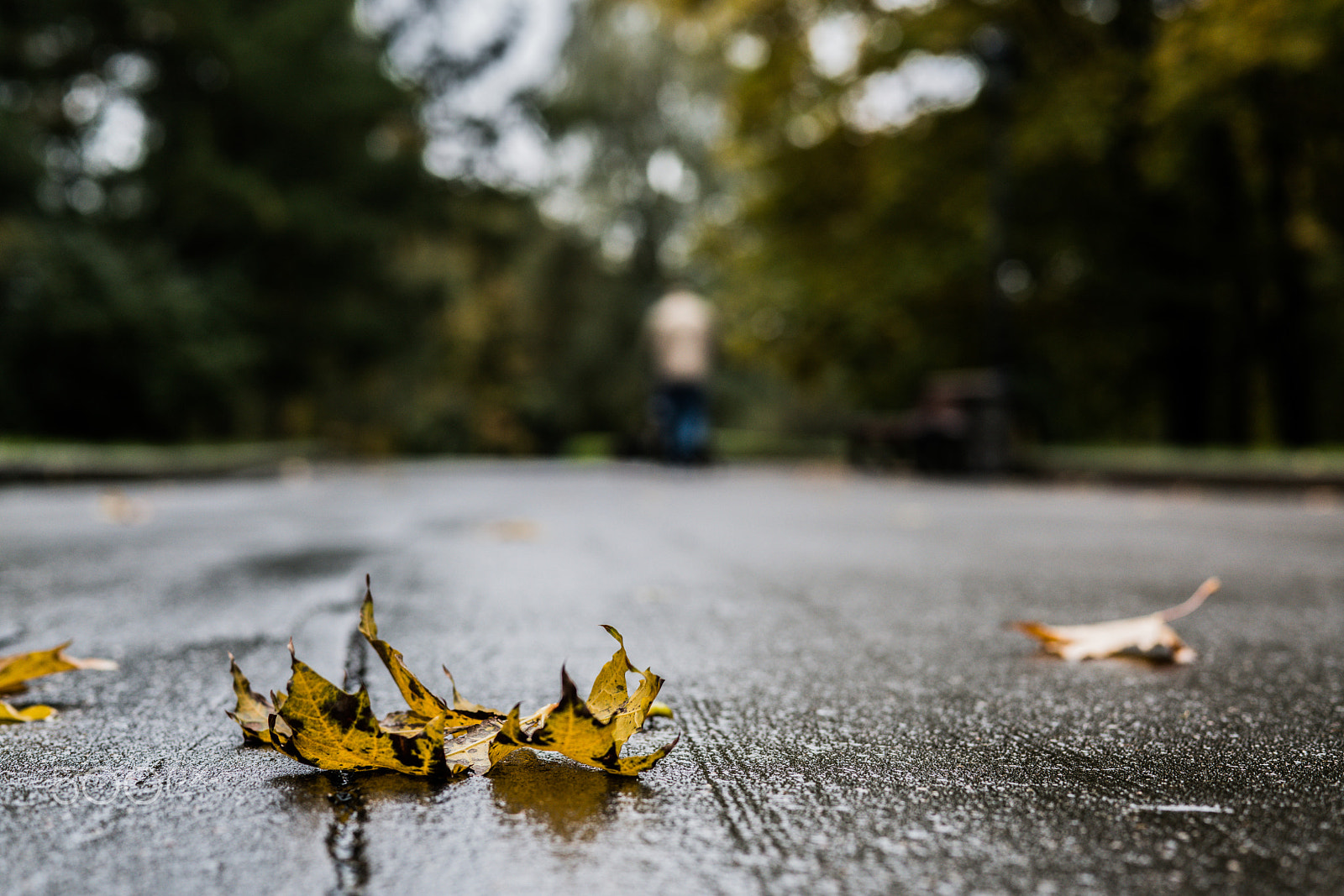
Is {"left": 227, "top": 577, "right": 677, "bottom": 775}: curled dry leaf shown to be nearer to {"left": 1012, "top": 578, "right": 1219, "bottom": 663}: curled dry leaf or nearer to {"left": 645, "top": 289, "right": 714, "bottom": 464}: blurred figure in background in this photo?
{"left": 1012, "top": 578, "right": 1219, "bottom": 663}: curled dry leaf

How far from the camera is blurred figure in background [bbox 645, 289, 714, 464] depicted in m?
14.3

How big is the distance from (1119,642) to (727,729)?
4.11ft

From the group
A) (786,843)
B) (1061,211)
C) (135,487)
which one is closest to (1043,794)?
(786,843)

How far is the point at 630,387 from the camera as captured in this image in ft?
118

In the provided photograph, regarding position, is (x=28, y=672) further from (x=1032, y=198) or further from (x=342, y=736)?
(x=1032, y=198)

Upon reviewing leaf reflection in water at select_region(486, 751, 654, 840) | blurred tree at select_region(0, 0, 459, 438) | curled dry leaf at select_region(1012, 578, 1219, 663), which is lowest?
curled dry leaf at select_region(1012, 578, 1219, 663)

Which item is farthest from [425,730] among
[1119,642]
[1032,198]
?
[1032,198]

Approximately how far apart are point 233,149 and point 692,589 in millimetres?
23751

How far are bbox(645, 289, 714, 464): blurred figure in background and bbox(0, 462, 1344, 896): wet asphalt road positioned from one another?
879 centimetres

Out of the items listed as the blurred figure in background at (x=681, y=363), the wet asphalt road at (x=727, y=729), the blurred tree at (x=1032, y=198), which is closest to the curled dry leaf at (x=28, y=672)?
the wet asphalt road at (x=727, y=729)

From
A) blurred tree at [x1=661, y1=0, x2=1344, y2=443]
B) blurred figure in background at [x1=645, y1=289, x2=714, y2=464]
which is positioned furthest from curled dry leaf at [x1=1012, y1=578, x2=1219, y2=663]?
blurred tree at [x1=661, y1=0, x2=1344, y2=443]

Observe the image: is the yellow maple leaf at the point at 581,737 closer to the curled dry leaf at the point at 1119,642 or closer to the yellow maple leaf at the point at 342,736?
the yellow maple leaf at the point at 342,736

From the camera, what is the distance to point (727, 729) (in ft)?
6.82

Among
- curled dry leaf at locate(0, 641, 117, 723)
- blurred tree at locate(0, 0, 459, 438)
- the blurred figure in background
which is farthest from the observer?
blurred tree at locate(0, 0, 459, 438)
